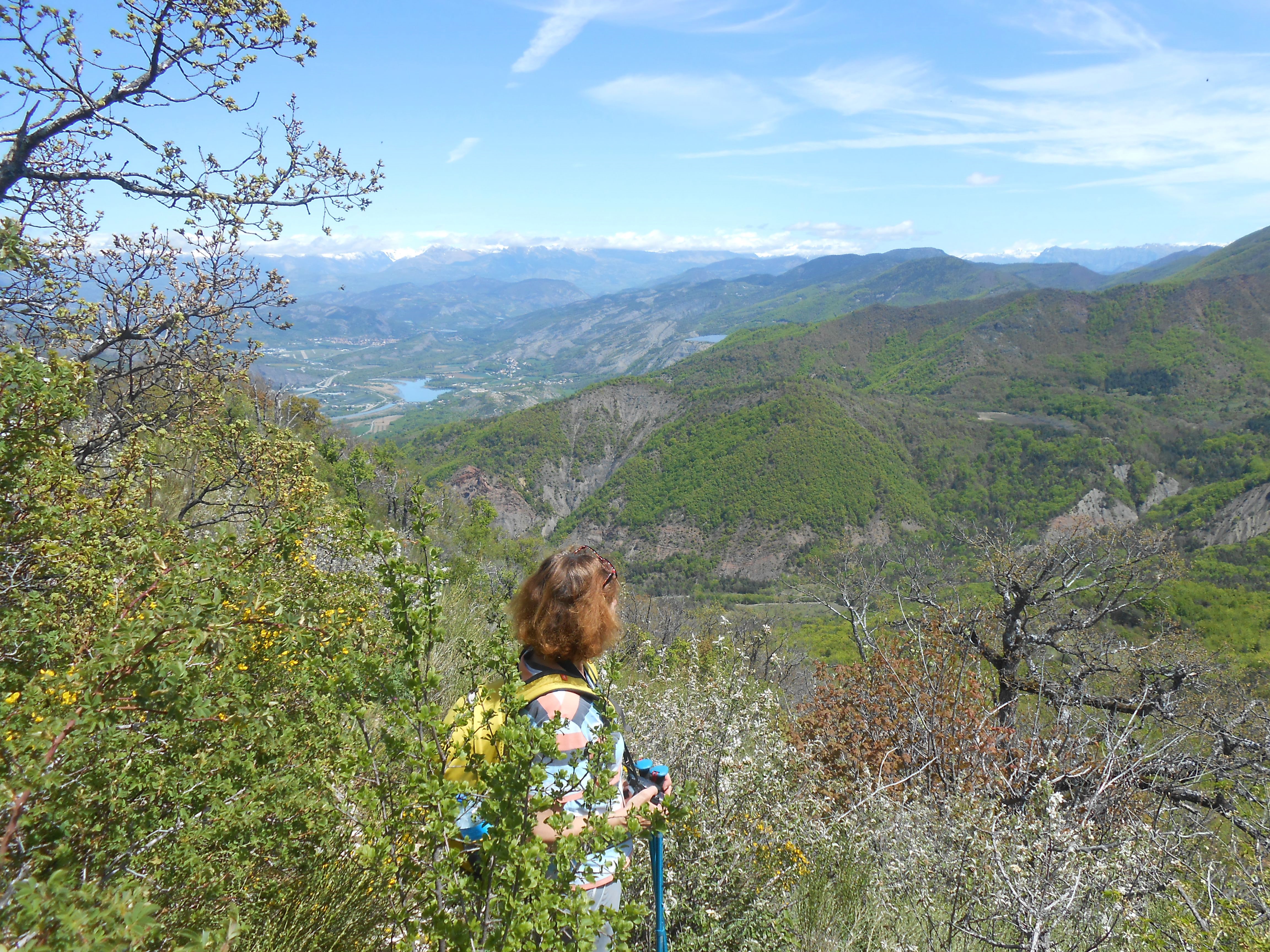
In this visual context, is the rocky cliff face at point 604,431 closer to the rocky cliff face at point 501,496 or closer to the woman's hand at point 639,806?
the rocky cliff face at point 501,496

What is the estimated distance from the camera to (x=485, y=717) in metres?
1.77

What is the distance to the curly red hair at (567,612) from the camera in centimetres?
221

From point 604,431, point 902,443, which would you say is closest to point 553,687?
point 902,443

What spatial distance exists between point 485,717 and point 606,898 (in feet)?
2.95

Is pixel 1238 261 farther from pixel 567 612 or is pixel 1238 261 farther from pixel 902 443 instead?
pixel 567 612

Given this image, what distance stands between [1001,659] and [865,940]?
8397mm

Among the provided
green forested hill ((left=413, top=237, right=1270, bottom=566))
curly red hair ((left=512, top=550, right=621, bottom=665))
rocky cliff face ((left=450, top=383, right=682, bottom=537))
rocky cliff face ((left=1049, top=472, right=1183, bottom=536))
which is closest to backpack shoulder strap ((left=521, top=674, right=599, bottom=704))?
curly red hair ((left=512, top=550, right=621, bottom=665))

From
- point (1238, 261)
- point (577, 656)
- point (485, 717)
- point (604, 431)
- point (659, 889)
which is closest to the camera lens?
point (485, 717)

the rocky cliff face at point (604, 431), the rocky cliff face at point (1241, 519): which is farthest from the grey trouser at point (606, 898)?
the rocky cliff face at point (604, 431)

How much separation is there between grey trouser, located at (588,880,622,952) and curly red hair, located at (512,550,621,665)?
0.72m

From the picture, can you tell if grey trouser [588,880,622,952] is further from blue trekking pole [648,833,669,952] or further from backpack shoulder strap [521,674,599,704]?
backpack shoulder strap [521,674,599,704]

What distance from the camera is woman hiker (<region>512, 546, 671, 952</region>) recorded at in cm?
196

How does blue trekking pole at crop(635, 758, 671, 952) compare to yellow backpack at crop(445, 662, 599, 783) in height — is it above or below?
below

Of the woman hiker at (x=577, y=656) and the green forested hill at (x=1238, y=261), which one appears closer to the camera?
the woman hiker at (x=577, y=656)
